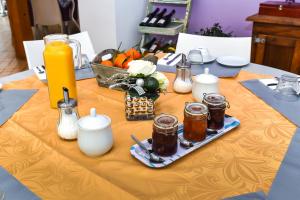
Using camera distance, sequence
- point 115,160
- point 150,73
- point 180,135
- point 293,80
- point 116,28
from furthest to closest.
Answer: point 116,28, point 293,80, point 150,73, point 180,135, point 115,160

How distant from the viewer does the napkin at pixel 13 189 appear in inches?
28.9

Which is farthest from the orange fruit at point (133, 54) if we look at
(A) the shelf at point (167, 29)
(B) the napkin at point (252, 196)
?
(A) the shelf at point (167, 29)

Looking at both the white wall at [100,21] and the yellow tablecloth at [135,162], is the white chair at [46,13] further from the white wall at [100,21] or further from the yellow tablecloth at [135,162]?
the yellow tablecloth at [135,162]

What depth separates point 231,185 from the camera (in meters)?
0.78

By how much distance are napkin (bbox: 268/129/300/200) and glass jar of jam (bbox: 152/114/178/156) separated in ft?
0.87

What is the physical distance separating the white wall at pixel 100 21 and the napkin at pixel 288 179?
2.16 m

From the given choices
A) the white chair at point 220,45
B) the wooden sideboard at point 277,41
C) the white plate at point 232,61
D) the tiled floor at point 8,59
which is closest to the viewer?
the white plate at point 232,61

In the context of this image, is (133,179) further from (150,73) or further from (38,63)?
(38,63)

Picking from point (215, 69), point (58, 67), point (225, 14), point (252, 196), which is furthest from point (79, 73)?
point (225, 14)

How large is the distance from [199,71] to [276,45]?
1071 mm

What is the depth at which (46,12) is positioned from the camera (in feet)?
13.7

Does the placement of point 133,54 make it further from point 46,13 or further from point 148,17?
point 46,13

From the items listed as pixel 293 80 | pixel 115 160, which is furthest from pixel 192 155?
pixel 293 80

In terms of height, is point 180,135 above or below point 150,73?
below
